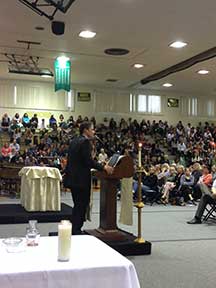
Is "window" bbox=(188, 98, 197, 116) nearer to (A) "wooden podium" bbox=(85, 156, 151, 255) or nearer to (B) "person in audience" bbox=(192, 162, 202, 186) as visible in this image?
(B) "person in audience" bbox=(192, 162, 202, 186)

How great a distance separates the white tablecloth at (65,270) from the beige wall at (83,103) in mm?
14128

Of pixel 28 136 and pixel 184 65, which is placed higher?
pixel 184 65

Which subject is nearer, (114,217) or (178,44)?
(114,217)

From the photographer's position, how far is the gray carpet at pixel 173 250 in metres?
4.29

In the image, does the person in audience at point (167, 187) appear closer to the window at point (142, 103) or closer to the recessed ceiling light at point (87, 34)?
the recessed ceiling light at point (87, 34)

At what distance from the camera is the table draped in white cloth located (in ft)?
25.5

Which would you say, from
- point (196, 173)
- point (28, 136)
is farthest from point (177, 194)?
point (28, 136)

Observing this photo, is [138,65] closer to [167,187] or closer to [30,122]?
[167,187]

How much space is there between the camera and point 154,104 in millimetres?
17719

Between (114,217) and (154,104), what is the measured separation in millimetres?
12690

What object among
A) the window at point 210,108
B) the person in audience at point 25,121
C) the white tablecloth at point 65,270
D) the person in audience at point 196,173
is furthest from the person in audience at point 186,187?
the white tablecloth at point 65,270

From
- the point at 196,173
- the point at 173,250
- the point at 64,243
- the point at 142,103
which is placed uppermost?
the point at 142,103

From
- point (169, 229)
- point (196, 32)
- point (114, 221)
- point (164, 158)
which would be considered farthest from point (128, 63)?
point (114, 221)

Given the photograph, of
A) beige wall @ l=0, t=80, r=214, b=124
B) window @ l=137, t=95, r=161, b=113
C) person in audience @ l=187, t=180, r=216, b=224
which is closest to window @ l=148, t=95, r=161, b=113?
window @ l=137, t=95, r=161, b=113
